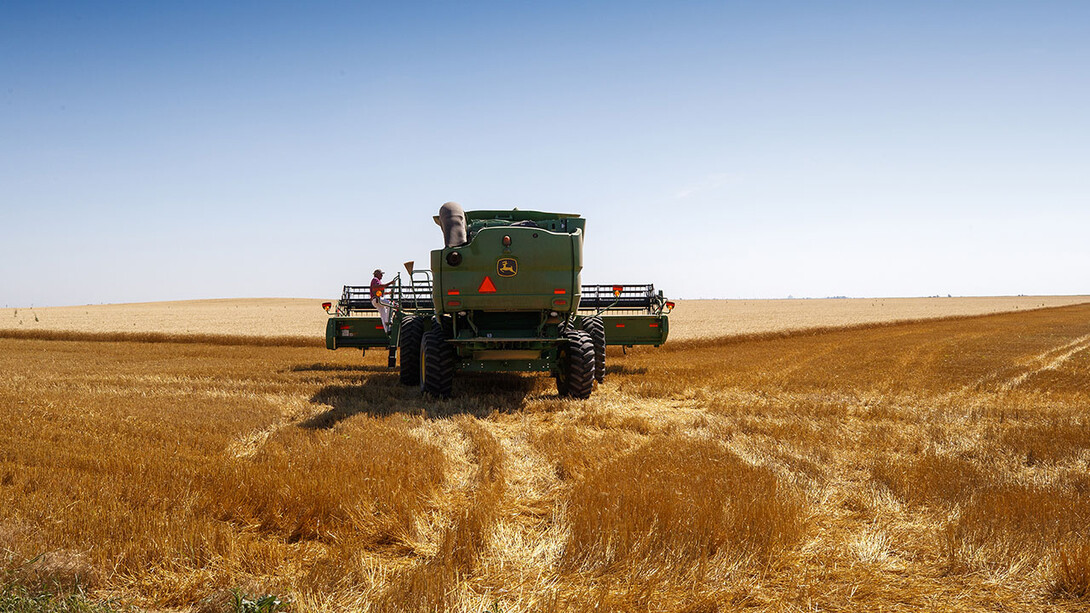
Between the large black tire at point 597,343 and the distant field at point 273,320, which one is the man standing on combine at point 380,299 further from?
the distant field at point 273,320

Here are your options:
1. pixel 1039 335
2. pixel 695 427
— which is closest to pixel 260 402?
pixel 695 427

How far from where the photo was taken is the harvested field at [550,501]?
3.55m

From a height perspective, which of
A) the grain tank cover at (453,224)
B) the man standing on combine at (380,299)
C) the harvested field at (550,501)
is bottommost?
the harvested field at (550,501)

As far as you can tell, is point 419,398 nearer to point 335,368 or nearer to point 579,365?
point 579,365

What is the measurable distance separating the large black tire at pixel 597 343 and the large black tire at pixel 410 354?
3206mm

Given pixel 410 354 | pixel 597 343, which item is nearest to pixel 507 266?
pixel 597 343

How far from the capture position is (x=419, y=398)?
10.4 metres

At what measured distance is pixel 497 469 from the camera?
612cm

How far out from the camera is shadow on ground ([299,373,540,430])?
894 cm

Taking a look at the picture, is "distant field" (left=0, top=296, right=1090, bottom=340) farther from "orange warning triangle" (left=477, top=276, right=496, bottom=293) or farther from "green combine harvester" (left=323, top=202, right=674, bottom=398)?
"orange warning triangle" (left=477, top=276, right=496, bottom=293)

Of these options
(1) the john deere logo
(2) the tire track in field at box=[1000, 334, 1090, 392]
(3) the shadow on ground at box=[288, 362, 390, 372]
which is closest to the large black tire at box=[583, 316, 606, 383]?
(1) the john deere logo

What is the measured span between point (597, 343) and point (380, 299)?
4.88 metres

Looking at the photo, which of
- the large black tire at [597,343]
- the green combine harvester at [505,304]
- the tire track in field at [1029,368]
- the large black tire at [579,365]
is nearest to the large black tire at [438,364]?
the green combine harvester at [505,304]

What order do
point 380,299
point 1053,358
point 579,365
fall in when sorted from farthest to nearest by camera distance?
point 1053,358
point 380,299
point 579,365
